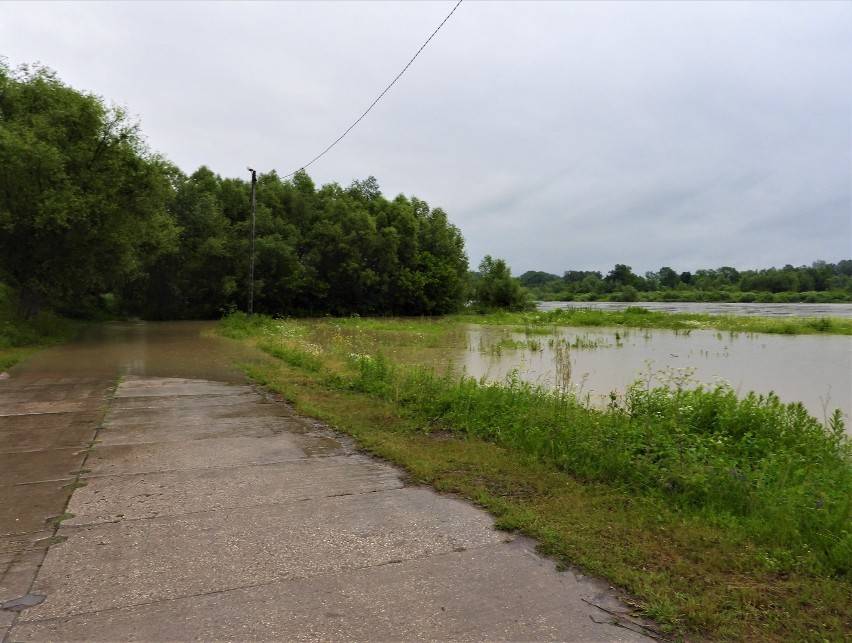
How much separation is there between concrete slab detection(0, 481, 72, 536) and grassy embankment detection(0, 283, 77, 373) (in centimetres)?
778

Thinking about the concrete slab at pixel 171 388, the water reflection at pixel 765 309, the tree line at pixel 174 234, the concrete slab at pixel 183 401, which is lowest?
the concrete slab at pixel 171 388

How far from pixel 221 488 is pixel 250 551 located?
4.30ft

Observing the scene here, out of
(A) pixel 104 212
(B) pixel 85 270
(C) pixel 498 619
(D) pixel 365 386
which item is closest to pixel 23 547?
(C) pixel 498 619

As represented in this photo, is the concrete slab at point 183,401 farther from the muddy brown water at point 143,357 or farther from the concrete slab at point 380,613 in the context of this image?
the concrete slab at point 380,613

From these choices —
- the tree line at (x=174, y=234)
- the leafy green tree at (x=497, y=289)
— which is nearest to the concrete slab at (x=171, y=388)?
the tree line at (x=174, y=234)

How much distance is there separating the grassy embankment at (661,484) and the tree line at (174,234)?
478 inches

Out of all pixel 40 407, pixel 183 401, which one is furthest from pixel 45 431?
pixel 183 401

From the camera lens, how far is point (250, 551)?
134 inches

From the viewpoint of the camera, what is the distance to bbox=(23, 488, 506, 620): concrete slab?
297 cm

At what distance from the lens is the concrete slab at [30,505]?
3734 millimetres

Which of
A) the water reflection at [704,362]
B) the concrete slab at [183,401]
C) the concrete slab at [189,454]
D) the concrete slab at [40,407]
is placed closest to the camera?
the concrete slab at [189,454]

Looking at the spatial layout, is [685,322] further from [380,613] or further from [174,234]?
[380,613]

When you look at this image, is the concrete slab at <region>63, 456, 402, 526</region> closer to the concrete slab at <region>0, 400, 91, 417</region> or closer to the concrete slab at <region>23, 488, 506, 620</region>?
the concrete slab at <region>23, 488, 506, 620</region>

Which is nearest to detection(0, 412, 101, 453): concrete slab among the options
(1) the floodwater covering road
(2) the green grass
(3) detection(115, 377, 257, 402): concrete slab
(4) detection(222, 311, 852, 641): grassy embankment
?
(1) the floodwater covering road
